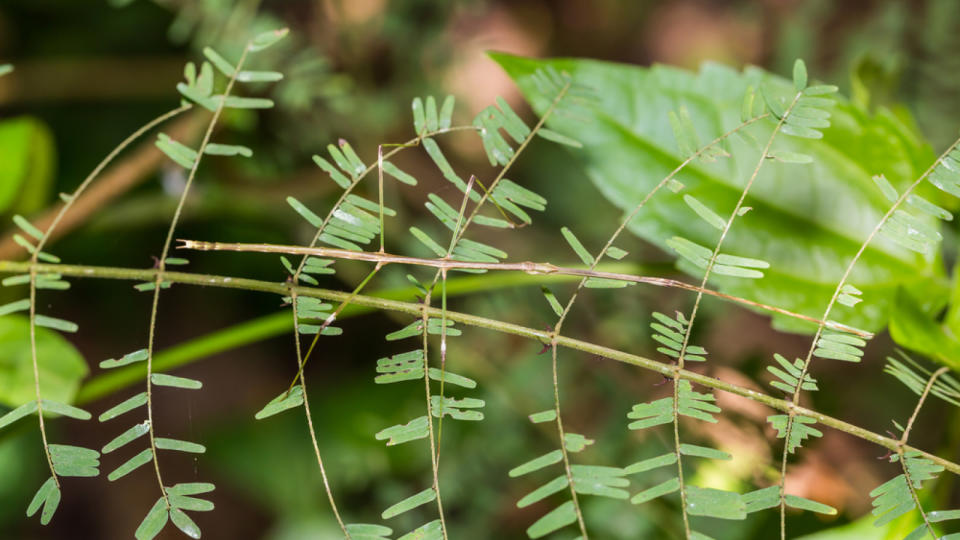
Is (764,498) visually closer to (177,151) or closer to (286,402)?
(286,402)

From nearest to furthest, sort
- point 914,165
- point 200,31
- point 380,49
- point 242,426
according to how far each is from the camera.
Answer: point 914,165 < point 200,31 < point 380,49 < point 242,426

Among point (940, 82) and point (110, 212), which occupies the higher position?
point (940, 82)

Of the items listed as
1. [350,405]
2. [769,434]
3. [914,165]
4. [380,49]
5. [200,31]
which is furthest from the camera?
[350,405]

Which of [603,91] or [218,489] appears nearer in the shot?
[603,91]

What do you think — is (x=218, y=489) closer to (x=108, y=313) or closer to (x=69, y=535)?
(x=69, y=535)

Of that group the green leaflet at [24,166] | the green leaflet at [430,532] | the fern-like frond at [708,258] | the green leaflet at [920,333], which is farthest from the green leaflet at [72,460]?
the green leaflet at [920,333]

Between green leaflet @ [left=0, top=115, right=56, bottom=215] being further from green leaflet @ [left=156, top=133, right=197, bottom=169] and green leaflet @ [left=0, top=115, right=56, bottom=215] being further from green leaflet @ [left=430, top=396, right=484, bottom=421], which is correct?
green leaflet @ [left=430, top=396, right=484, bottom=421]

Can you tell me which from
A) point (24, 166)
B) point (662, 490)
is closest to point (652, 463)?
point (662, 490)

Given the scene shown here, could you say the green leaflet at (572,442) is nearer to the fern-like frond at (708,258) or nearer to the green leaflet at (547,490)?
the green leaflet at (547,490)

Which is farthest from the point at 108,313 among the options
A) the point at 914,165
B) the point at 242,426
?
the point at 914,165
